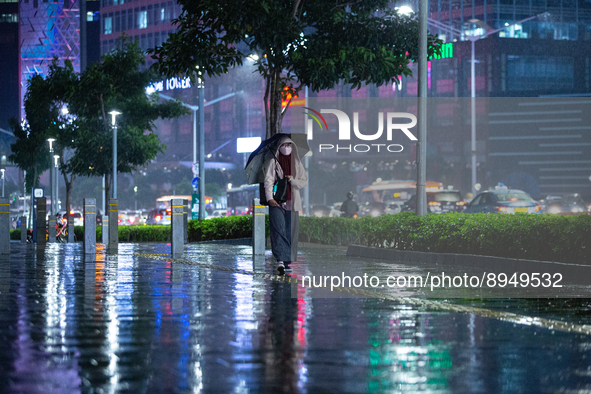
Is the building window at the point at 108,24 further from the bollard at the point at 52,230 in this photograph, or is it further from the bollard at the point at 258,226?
the bollard at the point at 258,226

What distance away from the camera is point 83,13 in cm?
15250

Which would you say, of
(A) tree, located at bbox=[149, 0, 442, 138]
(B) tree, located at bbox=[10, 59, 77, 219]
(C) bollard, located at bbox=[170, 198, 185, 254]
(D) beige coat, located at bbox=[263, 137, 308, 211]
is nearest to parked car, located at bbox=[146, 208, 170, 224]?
(B) tree, located at bbox=[10, 59, 77, 219]

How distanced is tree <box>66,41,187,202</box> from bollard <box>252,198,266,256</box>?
81.0 ft

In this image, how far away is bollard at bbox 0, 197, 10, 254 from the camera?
69.5ft

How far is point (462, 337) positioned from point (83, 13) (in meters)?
153

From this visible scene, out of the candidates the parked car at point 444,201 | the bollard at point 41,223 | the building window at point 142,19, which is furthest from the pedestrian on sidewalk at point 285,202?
the building window at point 142,19

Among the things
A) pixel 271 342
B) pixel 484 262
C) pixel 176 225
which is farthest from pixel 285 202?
pixel 176 225

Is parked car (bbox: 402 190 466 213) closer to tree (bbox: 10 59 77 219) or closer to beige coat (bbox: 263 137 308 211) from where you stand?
tree (bbox: 10 59 77 219)

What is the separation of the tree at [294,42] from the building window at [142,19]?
12192cm

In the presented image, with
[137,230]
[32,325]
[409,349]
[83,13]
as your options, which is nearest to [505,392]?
[409,349]

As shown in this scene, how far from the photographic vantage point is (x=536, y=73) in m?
115

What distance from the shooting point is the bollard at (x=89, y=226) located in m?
21.7

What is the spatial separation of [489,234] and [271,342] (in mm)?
11199

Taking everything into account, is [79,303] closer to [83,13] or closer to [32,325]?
[32,325]
